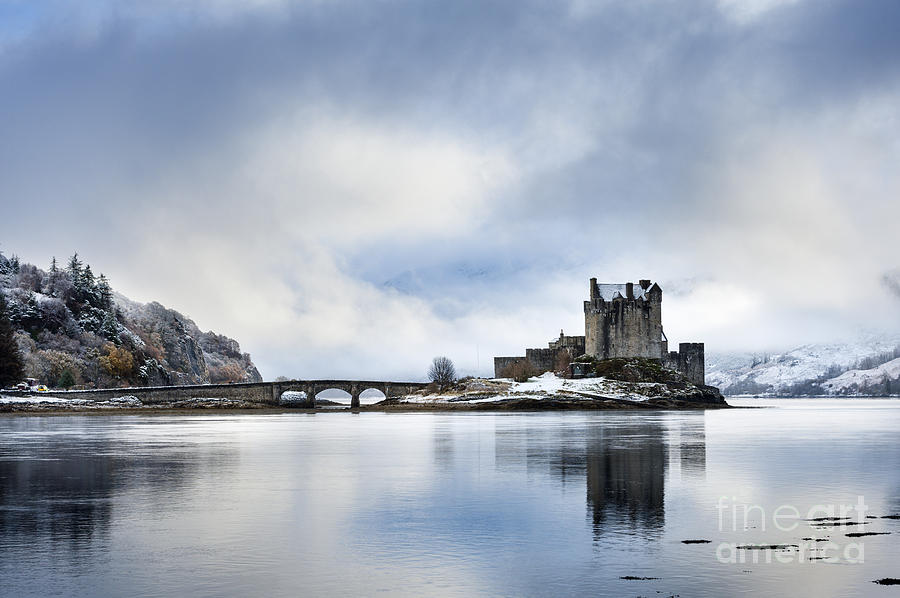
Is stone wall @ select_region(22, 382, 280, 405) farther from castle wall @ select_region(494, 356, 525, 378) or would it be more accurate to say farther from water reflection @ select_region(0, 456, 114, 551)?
water reflection @ select_region(0, 456, 114, 551)

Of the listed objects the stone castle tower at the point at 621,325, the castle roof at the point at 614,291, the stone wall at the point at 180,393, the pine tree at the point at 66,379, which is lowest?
the stone wall at the point at 180,393

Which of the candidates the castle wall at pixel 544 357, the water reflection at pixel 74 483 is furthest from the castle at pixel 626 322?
the water reflection at pixel 74 483

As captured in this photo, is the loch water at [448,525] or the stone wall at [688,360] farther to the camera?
the stone wall at [688,360]

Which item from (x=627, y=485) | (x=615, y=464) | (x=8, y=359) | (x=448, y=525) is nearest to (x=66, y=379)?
(x=8, y=359)

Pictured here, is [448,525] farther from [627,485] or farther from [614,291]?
[614,291]

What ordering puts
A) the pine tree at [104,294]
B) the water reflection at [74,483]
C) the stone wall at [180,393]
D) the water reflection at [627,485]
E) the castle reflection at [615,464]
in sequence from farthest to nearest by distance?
the pine tree at [104,294] < the stone wall at [180,393] < the castle reflection at [615,464] < the water reflection at [627,485] < the water reflection at [74,483]

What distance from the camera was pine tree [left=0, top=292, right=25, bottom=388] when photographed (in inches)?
4395

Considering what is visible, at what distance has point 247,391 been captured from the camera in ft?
463

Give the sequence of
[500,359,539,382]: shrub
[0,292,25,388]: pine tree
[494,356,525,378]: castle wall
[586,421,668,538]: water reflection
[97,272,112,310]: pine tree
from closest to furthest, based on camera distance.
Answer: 1. [586,421,668,538]: water reflection
2. [0,292,25,388]: pine tree
3. [500,359,539,382]: shrub
4. [494,356,525,378]: castle wall
5. [97,272,112,310]: pine tree

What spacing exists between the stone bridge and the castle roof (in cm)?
3135

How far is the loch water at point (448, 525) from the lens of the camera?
14180 mm

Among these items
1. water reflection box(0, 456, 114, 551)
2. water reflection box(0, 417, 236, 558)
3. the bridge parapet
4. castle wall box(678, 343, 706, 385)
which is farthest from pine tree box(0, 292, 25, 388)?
castle wall box(678, 343, 706, 385)

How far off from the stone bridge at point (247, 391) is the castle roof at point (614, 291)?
31352 millimetres

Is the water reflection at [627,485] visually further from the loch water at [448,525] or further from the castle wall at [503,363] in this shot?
the castle wall at [503,363]
